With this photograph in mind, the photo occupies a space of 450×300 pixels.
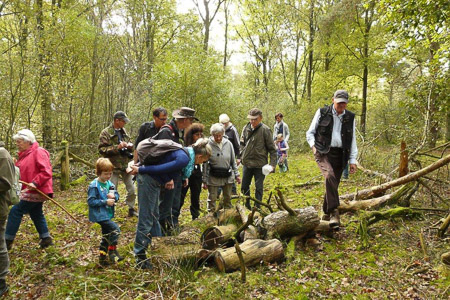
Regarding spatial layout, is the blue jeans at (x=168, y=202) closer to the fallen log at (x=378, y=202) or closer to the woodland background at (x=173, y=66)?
the fallen log at (x=378, y=202)

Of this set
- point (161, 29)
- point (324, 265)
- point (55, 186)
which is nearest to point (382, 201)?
point (324, 265)

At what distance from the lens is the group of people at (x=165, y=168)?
3664 mm

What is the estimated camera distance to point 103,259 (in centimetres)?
415

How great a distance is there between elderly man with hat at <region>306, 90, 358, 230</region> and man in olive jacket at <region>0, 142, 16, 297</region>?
14.1 feet

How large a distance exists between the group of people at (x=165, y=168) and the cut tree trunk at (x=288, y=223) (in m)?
0.48

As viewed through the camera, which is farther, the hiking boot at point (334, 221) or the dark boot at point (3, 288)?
the hiking boot at point (334, 221)

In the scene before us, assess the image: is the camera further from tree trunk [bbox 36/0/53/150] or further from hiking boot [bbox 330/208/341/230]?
tree trunk [bbox 36/0/53/150]

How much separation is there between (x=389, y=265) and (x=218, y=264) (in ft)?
7.72

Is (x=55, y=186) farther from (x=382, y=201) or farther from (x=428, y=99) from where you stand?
(x=428, y=99)

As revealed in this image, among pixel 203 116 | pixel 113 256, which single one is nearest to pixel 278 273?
pixel 113 256

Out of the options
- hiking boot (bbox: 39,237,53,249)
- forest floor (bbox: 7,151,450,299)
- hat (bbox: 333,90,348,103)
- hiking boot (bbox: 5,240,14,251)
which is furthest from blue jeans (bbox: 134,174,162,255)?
hat (bbox: 333,90,348,103)

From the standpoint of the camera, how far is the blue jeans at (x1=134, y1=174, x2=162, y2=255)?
368 centimetres

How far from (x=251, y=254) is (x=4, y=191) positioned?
122 inches

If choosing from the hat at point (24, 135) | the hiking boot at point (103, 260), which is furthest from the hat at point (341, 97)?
the hat at point (24, 135)
